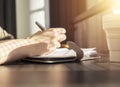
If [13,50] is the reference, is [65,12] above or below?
above

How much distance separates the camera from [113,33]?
705 mm

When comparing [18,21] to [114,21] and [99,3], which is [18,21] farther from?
[114,21]

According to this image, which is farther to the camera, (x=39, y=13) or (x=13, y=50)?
(x=39, y=13)

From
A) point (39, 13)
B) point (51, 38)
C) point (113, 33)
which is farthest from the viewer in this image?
point (39, 13)

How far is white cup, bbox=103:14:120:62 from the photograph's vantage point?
2.28 ft

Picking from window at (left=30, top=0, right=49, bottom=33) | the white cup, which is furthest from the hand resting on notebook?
window at (left=30, top=0, right=49, bottom=33)

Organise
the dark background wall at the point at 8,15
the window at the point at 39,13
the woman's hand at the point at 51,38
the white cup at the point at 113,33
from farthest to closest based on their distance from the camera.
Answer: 1. the dark background wall at the point at 8,15
2. the window at the point at 39,13
3. the woman's hand at the point at 51,38
4. the white cup at the point at 113,33

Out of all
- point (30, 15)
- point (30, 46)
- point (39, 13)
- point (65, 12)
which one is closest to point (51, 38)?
point (30, 46)

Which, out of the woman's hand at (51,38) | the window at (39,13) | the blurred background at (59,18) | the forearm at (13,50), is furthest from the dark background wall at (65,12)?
the forearm at (13,50)

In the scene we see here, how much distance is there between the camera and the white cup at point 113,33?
694 millimetres

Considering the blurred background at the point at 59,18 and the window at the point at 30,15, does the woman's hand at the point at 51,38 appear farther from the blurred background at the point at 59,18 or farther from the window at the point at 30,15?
the window at the point at 30,15

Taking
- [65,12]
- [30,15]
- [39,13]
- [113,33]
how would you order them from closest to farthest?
1. [113,33]
2. [65,12]
3. [39,13]
4. [30,15]

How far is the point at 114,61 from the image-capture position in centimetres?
71

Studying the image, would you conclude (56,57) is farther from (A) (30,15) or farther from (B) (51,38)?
(A) (30,15)
